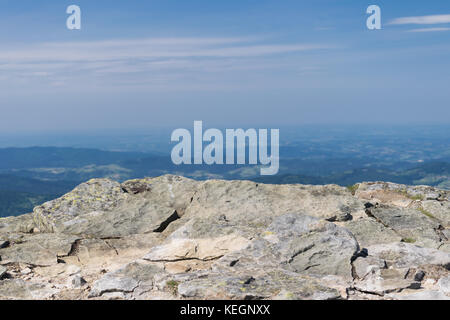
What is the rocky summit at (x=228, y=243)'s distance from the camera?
1110 centimetres

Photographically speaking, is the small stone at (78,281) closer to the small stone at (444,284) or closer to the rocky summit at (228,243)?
the rocky summit at (228,243)

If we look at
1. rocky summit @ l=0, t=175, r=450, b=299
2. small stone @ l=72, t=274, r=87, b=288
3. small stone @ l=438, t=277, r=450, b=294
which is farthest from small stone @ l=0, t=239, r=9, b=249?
small stone @ l=438, t=277, r=450, b=294

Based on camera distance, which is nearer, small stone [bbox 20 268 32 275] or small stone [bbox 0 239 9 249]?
small stone [bbox 20 268 32 275]

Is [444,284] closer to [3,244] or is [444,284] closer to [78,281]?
[78,281]

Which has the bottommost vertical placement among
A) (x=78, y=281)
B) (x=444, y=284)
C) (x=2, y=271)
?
(x=78, y=281)

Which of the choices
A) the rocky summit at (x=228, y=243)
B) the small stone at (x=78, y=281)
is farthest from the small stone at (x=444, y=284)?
the small stone at (x=78, y=281)

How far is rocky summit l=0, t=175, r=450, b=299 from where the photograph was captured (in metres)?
11.1

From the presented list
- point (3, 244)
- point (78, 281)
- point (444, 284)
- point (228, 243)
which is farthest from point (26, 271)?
point (444, 284)

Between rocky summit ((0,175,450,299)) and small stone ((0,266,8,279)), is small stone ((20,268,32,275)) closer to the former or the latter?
rocky summit ((0,175,450,299))

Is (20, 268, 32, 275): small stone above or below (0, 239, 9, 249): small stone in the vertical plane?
below

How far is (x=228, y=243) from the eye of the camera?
47.0ft

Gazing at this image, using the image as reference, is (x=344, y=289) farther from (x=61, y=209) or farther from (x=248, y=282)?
(x=61, y=209)
